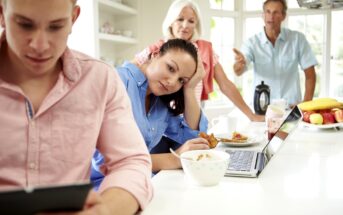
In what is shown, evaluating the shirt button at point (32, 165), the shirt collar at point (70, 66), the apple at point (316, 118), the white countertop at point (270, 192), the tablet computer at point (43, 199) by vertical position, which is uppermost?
the shirt collar at point (70, 66)

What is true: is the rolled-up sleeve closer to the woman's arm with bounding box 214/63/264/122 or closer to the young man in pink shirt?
the young man in pink shirt

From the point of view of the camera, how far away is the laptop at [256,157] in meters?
1.19

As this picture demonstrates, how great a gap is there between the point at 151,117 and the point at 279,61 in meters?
2.23

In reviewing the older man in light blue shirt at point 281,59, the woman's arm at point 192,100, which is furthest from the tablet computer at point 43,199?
the older man in light blue shirt at point 281,59

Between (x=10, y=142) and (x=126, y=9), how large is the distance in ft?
10.5

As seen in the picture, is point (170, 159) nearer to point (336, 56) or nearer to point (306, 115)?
point (306, 115)

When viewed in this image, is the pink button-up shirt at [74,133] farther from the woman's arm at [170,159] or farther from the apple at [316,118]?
the apple at [316,118]

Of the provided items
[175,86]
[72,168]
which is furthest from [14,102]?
[175,86]

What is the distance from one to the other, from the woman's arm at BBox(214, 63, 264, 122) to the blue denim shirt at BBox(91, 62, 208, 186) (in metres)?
0.86

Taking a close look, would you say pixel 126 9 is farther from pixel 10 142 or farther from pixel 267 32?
pixel 10 142

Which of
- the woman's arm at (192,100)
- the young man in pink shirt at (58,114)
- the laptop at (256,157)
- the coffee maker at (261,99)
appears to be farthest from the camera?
the coffee maker at (261,99)

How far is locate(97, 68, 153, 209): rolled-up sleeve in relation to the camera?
860 mm

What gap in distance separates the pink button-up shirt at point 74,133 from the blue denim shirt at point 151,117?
0.42m

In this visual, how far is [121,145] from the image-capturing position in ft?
2.96
